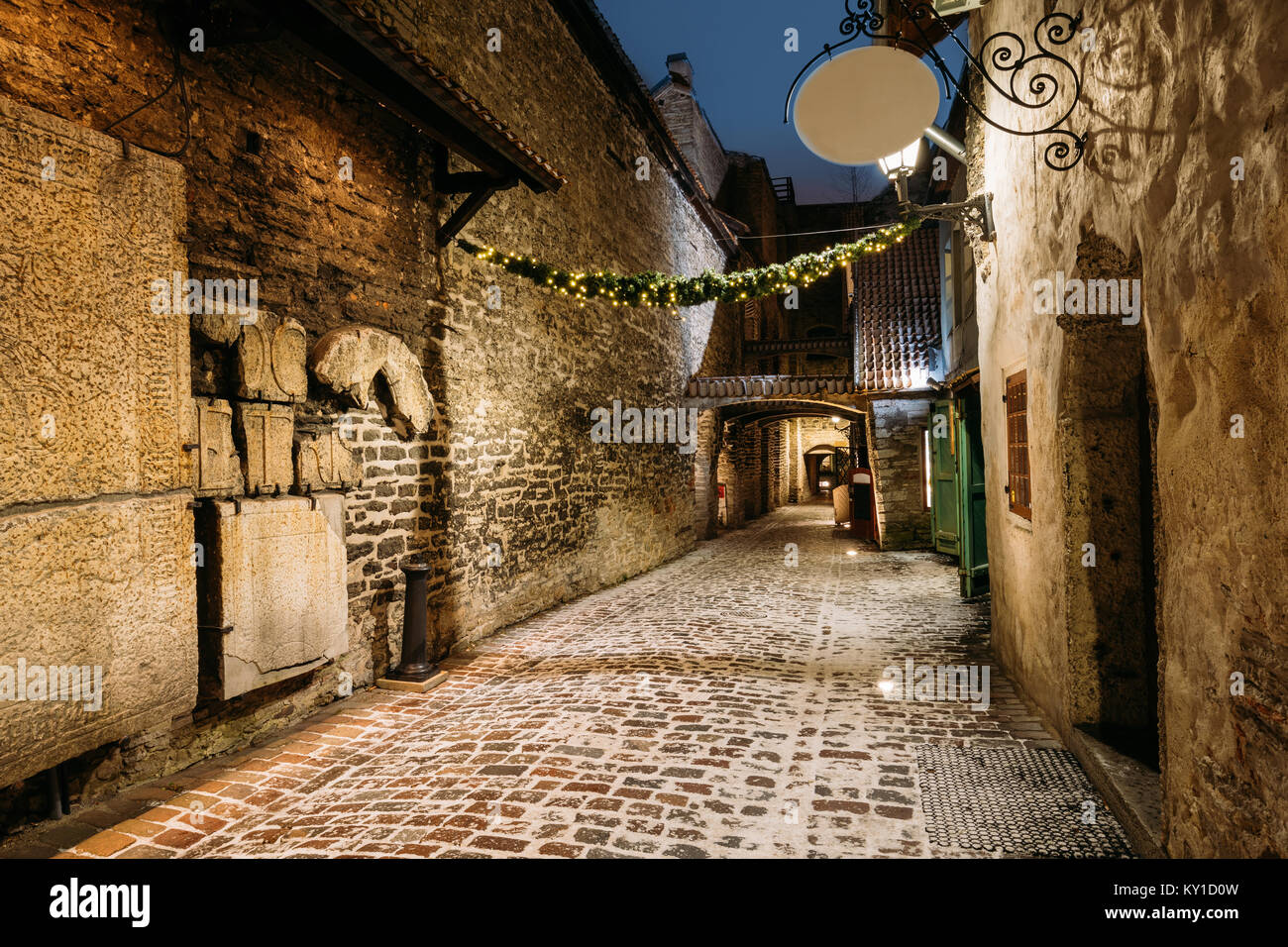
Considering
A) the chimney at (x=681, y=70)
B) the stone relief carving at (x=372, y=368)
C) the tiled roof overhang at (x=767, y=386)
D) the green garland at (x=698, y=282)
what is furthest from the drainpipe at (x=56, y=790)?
the chimney at (x=681, y=70)

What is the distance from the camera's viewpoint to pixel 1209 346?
7.00 feet

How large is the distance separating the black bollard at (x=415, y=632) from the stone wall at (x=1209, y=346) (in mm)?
4760

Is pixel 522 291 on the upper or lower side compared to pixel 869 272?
lower

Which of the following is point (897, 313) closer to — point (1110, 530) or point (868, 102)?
point (1110, 530)

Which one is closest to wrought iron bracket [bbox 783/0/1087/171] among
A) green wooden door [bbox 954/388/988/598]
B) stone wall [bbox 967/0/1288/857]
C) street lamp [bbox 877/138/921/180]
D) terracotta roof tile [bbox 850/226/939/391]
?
stone wall [bbox 967/0/1288/857]

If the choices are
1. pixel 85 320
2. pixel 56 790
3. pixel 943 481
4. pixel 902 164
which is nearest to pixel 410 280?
pixel 85 320

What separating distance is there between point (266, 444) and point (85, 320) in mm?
1200

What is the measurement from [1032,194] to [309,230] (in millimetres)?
4800

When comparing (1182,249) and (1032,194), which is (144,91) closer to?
(1182,249)

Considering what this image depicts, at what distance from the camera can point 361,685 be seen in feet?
17.5

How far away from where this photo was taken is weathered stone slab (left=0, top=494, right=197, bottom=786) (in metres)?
2.96

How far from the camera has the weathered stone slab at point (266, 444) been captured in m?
4.18

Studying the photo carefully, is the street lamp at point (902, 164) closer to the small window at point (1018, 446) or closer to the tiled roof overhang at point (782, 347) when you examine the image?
the small window at point (1018, 446)

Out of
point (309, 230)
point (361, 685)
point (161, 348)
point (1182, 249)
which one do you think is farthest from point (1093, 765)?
point (309, 230)
